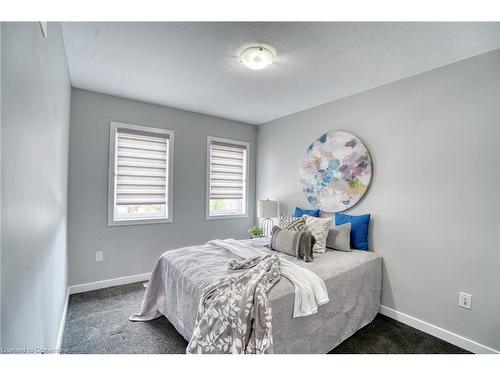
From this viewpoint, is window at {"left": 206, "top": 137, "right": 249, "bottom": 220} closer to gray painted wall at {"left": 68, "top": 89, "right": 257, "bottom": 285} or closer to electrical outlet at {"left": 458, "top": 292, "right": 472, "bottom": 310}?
gray painted wall at {"left": 68, "top": 89, "right": 257, "bottom": 285}

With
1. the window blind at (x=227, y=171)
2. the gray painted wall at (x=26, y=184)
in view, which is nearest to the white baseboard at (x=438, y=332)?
the window blind at (x=227, y=171)

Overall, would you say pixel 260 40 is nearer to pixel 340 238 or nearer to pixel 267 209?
pixel 340 238

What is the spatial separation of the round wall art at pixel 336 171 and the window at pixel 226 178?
128 centimetres

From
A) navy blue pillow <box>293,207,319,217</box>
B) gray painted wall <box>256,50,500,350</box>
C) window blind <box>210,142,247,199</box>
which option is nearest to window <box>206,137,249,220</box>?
window blind <box>210,142,247,199</box>

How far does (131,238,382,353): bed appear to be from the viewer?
161 cm

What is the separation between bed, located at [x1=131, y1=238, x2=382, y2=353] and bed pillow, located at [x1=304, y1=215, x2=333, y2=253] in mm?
93

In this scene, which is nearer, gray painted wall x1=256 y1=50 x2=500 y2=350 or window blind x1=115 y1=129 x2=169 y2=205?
gray painted wall x1=256 y1=50 x2=500 y2=350

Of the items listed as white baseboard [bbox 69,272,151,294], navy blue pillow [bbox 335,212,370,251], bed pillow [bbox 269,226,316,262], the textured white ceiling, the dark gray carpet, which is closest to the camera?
the textured white ceiling

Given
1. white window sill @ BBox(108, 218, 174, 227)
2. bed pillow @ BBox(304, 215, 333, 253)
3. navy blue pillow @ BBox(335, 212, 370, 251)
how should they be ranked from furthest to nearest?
1. white window sill @ BBox(108, 218, 174, 227)
2. navy blue pillow @ BBox(335, 212, 370, 251)
3. bed pillow @ BBox(304, 215, 333, 253)

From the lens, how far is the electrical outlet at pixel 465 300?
6.57 ft

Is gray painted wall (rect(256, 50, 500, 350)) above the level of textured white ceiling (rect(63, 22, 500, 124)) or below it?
below
